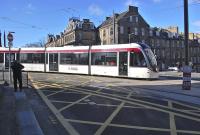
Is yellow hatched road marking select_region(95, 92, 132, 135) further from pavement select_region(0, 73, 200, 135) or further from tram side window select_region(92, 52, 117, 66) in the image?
tram side window select_region(92, 52, 117, 66)

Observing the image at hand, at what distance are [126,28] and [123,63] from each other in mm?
66572

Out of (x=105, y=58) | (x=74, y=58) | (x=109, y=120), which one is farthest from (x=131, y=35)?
(x=109, y=120)

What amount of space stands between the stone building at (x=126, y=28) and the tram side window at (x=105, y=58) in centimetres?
5816

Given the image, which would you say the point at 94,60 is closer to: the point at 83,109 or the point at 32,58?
the point at 32,58

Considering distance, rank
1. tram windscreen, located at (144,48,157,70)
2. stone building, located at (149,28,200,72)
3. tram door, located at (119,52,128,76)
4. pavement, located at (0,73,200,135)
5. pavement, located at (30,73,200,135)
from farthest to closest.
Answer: stone building, located at (149,28,200,72)
tram door, located at (119,52,128,76)
tram windscreen, located at (144,48,157,70)
pavement, located at (30,73,200,135)
pavement, located at (0,73,200,135)

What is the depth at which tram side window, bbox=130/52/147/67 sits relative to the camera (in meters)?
29.5

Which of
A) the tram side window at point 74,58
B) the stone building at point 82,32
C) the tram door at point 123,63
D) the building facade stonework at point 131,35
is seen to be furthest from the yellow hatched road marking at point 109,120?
the stone building at point 82,32

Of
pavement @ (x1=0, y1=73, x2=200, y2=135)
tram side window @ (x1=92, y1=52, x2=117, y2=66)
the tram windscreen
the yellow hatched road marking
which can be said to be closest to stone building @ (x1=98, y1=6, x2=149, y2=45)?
tram side window @ (x1=92, y1=52, x2=117, y2=66)

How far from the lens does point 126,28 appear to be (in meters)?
96.9

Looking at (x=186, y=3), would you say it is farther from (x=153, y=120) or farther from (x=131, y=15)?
(x=131, y=15)

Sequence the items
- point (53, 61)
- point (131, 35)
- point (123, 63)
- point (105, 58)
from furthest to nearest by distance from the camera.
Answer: point (131, 35) < point (53, 61) < point (105, 58) < point (123, 63)

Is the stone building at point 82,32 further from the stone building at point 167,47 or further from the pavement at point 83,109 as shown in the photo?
the pavement at point 83,109

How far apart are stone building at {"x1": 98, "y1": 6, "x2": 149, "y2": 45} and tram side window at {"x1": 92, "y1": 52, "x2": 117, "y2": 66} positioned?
5816cm

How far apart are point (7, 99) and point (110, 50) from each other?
1688 cm
